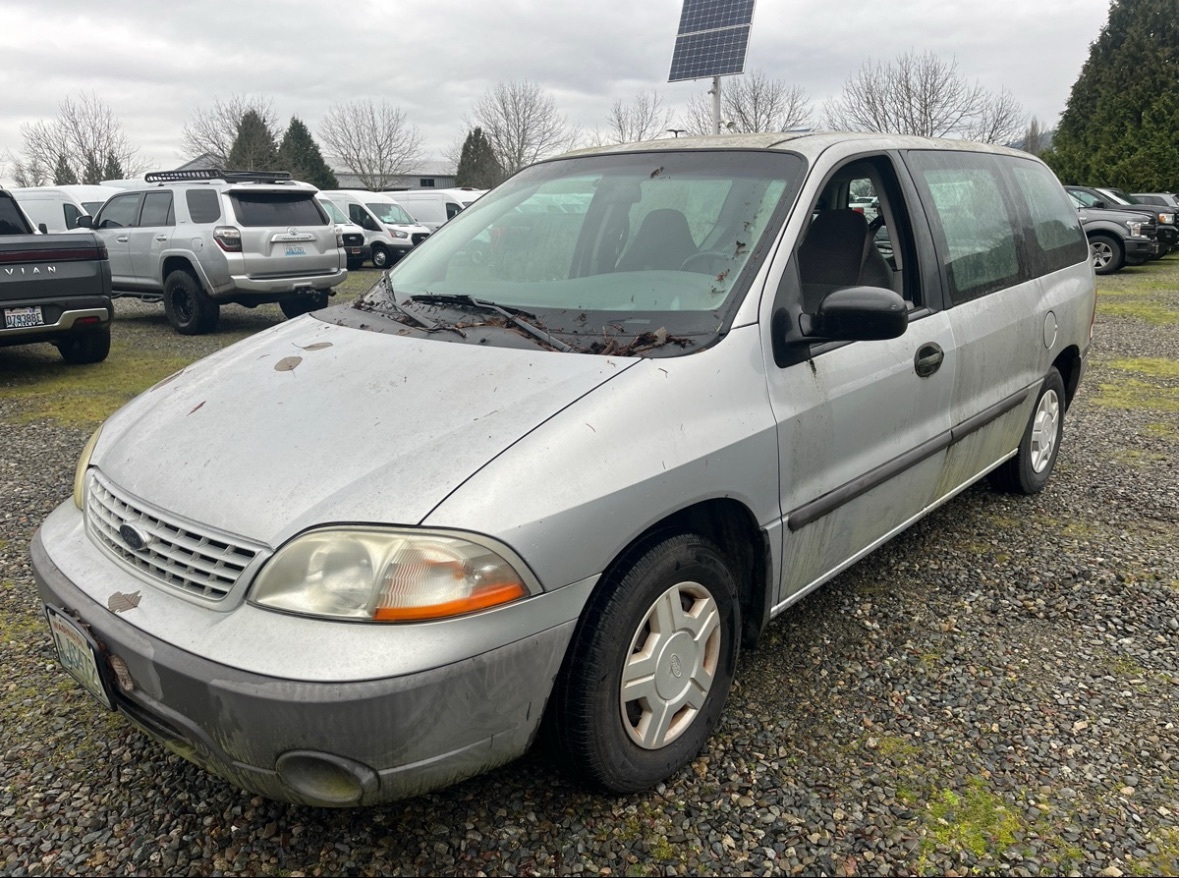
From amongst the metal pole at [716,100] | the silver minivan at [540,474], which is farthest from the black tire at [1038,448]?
the metal pole at [716,100]

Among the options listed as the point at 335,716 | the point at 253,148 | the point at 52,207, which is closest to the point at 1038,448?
the point at 335,716

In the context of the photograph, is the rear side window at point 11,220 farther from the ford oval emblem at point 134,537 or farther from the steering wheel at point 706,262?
the steering wheel at point 706,262

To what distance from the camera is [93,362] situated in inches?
343

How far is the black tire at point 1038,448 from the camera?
14.3 ft

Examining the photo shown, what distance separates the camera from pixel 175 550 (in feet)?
6.61

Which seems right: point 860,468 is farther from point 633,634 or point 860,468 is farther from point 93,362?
point 93,362

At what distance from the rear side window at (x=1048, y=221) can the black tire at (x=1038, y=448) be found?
0.57 m

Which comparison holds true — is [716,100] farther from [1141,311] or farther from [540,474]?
[540,474]

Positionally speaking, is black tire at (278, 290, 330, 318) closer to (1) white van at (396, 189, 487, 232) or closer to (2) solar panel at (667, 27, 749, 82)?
(2) solar panel at (667, 27, 749, 82)

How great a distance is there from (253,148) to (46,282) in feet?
141

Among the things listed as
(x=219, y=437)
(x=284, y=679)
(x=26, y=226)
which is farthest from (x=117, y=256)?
(x=284, y=679)

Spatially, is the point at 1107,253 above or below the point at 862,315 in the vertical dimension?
below

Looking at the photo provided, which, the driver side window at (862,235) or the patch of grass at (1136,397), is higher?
Result: the driver side window at (862,235)

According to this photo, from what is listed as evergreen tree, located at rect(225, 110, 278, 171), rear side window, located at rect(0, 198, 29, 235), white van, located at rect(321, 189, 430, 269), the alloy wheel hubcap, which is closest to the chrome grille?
the alloy wheel hubcap
